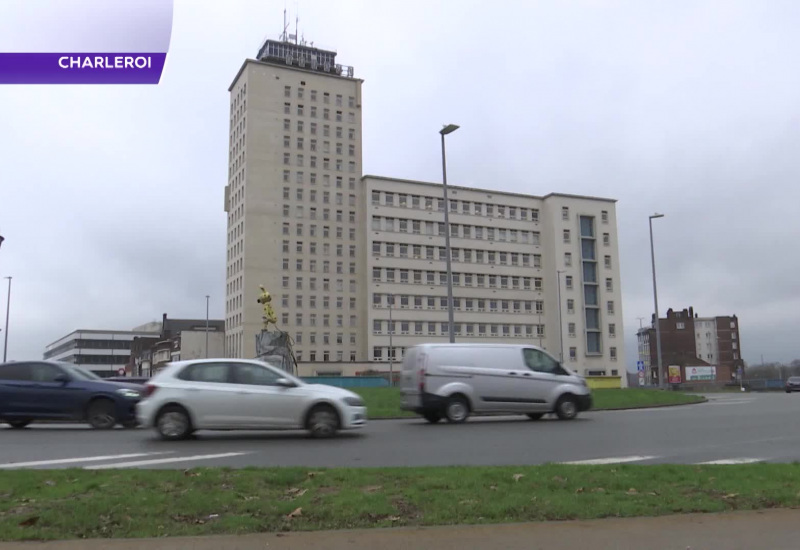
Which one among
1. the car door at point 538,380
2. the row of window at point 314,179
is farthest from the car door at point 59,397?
the row of window at point 314,179

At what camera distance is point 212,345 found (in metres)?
103

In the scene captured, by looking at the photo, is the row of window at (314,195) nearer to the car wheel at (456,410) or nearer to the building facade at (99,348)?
the building facade at (99,348)

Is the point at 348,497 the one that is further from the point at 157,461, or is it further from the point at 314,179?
the point at 314,179

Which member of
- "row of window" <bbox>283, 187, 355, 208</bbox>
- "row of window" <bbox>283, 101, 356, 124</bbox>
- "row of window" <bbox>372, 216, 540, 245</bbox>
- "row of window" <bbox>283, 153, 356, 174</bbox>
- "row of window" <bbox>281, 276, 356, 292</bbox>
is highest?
"row of window" <bbox>283, 101, 356, 124</bbox>

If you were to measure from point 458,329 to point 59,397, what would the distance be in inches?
3258

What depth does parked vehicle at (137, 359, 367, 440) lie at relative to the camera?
42.4ft

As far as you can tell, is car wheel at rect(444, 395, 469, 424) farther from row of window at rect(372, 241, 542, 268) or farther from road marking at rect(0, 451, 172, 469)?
row of window at rect(372, 241, 542, 268)

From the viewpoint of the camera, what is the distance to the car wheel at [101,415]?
51.5ft

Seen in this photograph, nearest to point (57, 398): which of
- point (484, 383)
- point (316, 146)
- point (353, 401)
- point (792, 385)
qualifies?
point (353, 401)

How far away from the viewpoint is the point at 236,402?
13055 mm

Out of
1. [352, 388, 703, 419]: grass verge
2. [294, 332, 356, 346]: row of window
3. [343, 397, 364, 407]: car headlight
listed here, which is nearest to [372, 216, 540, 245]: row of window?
[294, 332, 356, 346]: row of window

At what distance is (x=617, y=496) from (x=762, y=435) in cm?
895

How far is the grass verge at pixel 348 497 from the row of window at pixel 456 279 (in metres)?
86.5

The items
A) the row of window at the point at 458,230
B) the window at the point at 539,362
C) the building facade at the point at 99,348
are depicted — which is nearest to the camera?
the window at the point at 539,362
